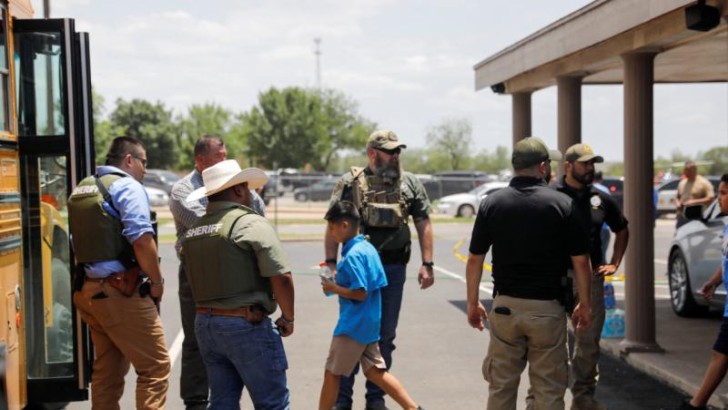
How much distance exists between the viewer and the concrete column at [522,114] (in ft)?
40.1

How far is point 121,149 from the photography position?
231 inches

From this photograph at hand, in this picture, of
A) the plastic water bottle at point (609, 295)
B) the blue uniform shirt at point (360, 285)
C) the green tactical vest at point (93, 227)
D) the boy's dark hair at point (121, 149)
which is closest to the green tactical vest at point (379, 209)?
the blue uniform shirt at point (360, 285)

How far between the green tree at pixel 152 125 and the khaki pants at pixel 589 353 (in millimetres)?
77976

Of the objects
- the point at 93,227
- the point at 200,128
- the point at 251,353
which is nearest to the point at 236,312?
the point at 251,353

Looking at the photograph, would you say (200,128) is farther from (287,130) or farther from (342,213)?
(342,213)

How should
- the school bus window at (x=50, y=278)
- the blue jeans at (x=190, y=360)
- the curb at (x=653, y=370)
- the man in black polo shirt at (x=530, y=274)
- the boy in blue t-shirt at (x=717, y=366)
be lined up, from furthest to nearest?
the curb at (x=653, y=370), the blue jeans at (x=190, y=360), the boy in blue t-shirt at (x=717, y=366), the school bus window at (x=50, y=278), the man in black polo shirt at (x=530, y=274)

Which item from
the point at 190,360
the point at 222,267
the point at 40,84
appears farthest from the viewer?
the point at 190,360

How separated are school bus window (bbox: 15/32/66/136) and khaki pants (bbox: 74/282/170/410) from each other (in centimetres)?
115

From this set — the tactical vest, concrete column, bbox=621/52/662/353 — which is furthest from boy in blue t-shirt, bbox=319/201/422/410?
concrete column, bbox=621/52/662/353

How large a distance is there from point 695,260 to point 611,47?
3.30 m

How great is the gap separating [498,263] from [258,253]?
1588 mm

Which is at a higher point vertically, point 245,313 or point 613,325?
point 245,313

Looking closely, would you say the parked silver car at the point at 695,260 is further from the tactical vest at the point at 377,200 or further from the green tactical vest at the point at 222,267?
the green tactical vest at the point at 222,267

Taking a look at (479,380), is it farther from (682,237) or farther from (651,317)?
(682,237)
